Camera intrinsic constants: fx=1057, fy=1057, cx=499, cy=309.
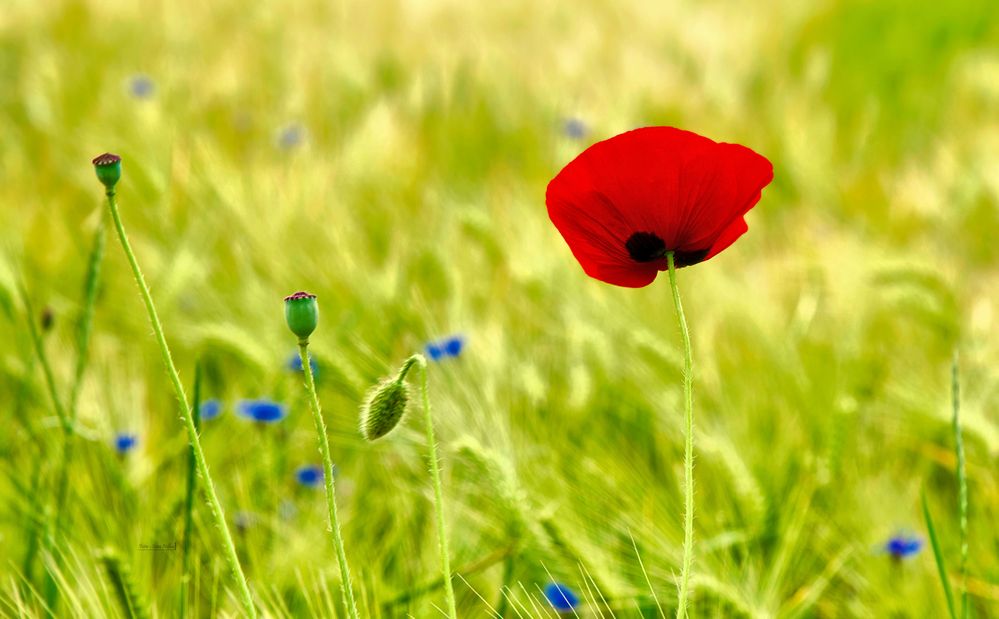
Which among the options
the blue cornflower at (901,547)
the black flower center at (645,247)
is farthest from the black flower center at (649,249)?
the blue cornflower at (901,547)

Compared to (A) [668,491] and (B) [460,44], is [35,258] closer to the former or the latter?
(A) [668,491]

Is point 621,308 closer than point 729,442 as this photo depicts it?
No

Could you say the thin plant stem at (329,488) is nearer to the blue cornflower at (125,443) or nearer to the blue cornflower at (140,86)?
the blue cornflower at (125,443)

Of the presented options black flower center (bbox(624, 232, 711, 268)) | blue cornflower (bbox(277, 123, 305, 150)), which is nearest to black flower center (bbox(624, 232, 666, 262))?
black flower center (bbox(624, 232, 711, 268))

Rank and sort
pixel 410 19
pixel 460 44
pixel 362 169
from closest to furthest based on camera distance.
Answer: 1. pixel 362 169
2. pixel 460 44
3. pixel 410 19

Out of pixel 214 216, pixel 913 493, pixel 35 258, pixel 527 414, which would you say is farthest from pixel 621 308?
pixel 35 258

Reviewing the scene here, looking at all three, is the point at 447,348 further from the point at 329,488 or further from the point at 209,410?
the point at 329,488

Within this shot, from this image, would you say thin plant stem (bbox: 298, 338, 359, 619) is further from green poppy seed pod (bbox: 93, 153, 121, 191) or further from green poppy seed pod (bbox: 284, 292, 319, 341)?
green poppy seed pod (bbox: 93, 153, 121, 191)

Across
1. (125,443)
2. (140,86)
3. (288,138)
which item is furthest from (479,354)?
(140,86)
